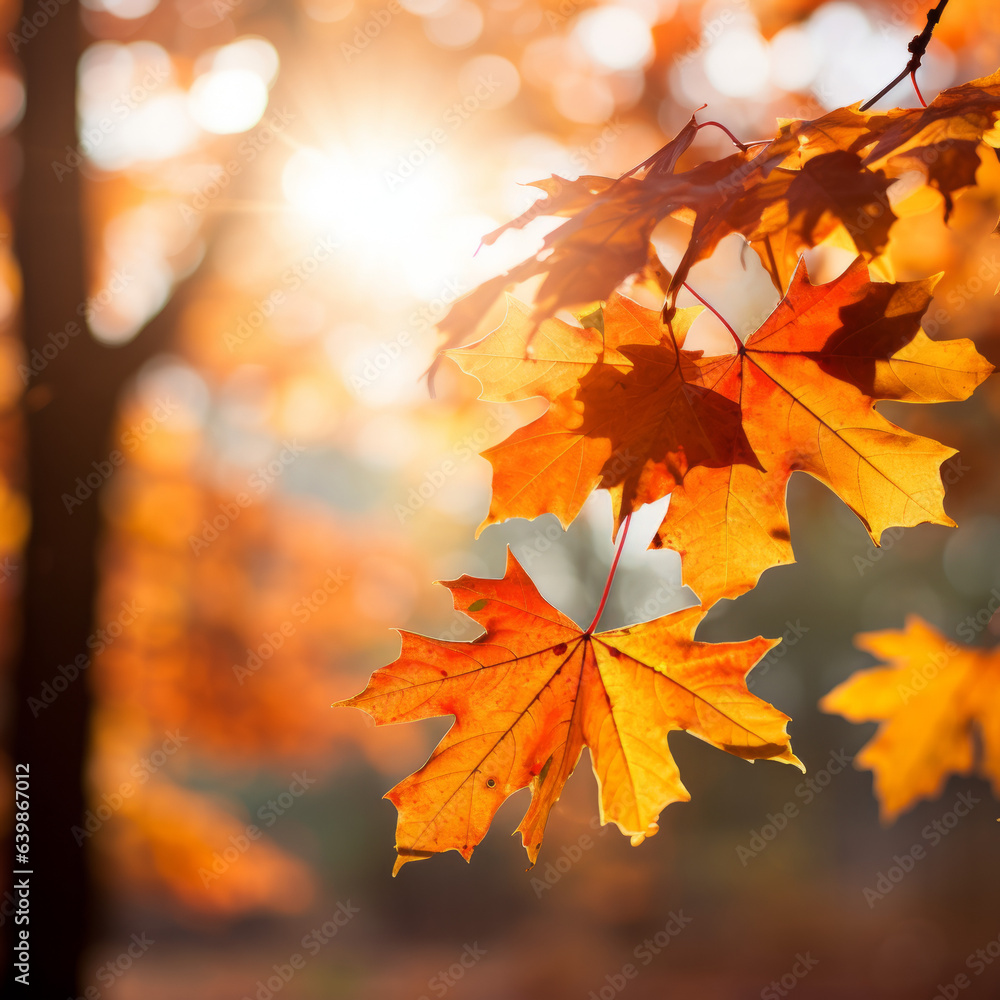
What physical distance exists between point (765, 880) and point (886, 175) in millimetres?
18772

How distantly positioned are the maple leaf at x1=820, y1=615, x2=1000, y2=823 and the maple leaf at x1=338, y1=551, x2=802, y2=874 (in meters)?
1.91

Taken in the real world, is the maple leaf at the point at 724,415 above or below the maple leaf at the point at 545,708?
above

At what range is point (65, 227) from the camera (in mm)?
3697

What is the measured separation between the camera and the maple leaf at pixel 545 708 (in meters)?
1.21

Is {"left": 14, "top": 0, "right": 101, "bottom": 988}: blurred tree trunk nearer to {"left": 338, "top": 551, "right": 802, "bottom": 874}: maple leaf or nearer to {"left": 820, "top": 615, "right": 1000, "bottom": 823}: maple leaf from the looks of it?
{"left": 338, "top": 551, "right": 802, "bottom": 874}: maple leaf

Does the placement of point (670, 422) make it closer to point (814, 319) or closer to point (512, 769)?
point (814, 319)

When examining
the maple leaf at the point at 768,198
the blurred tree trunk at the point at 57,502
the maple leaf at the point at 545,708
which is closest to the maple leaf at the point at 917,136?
the maple leaf at the point at 768,198

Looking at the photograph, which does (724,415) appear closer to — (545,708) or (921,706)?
(545,708)

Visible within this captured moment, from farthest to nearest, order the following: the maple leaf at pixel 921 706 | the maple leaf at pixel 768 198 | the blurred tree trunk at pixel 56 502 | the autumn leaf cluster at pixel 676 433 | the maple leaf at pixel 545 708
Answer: the blurred tree trunk at pixel 56 502, the maple leaf at pixel 921 706, the maple leaf at pixel 545 708, the autumn leaf cluster at pixel 676 433, the maple leaf at pixel 768 198

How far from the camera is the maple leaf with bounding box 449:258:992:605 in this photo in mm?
1148

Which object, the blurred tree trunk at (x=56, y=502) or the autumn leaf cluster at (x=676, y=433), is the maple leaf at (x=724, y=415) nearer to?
the autumn leaf cluster at (x=676, y=433)

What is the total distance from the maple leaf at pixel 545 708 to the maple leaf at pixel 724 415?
0.47ft

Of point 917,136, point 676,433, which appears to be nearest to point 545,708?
point 676,433

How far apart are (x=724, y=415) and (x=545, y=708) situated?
1.94 ft
